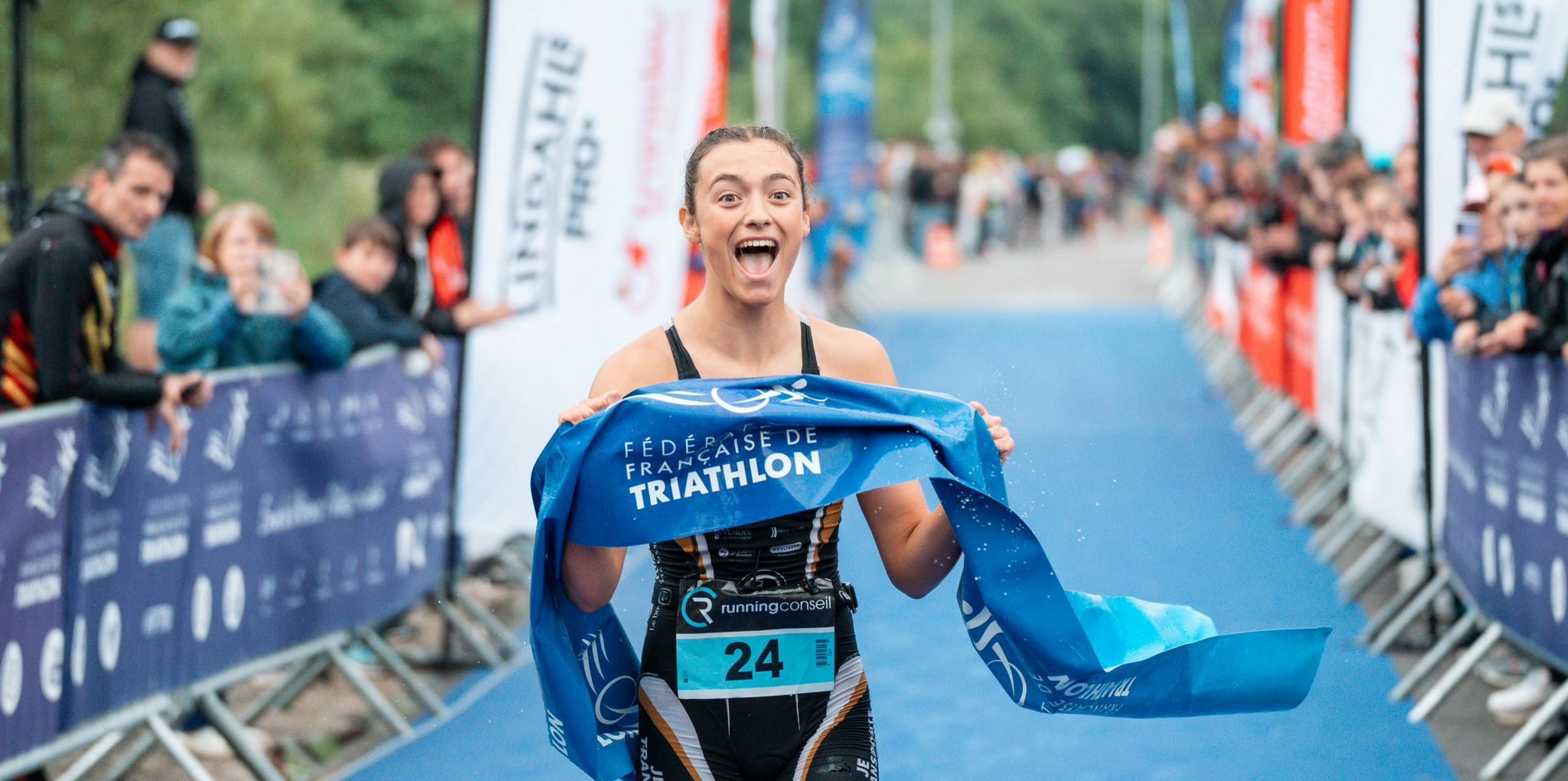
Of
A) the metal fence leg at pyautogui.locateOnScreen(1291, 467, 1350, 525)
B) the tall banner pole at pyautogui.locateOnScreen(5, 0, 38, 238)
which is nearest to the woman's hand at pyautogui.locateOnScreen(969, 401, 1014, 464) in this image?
the tall banner pole at pyautogui.locateOnScreen(5, 0, 38, 238)

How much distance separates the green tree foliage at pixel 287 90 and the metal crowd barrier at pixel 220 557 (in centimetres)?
519

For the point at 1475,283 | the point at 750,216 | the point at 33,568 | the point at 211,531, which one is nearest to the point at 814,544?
the point at 750,216

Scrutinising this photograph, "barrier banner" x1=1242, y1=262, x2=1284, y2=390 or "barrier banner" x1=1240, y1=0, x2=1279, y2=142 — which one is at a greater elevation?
"barrier banner" x1=1240, y1=0, x2=1279, y2=142

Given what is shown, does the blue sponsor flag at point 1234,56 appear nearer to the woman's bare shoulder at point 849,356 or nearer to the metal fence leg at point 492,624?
the metal fence leg at point 492,624

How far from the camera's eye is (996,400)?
3.54 meters

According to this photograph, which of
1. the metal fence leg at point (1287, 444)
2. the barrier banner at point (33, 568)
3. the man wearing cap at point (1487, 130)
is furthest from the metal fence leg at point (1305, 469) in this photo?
the barrier banner at point (33, 568)

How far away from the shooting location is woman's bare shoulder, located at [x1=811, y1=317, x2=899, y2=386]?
3607 mm

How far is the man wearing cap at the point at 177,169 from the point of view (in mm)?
9133

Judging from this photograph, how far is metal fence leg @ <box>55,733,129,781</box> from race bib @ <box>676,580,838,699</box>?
321 centimetres

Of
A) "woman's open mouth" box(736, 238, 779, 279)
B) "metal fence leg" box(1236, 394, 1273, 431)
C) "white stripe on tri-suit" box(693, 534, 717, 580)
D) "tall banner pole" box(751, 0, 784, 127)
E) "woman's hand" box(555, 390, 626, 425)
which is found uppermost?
"tall banner pole" box(751, 0, 784, 127)

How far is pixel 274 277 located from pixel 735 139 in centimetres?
418

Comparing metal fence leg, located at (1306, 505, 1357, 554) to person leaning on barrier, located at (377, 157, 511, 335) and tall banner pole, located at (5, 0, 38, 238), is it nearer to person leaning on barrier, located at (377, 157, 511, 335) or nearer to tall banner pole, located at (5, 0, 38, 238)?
person leaning on barrier, located at (377, 157, 511, 335)

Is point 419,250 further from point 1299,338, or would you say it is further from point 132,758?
point 1299,338

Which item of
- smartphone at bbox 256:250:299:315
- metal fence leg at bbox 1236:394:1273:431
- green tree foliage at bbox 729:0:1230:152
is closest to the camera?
smartphone at bbox 256:250:299:315
